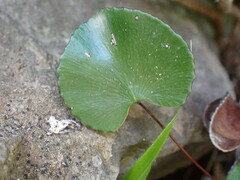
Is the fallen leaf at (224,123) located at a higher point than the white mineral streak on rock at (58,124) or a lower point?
higher

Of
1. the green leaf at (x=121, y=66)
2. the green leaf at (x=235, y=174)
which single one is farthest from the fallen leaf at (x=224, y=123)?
the green leaf at (x=121, y=66)

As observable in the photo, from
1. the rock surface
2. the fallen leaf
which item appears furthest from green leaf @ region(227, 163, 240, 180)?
the rock surface

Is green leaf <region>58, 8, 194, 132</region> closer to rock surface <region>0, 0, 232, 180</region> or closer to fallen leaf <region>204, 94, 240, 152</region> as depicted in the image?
rock surface <region>0, 0, 232, 180</region>

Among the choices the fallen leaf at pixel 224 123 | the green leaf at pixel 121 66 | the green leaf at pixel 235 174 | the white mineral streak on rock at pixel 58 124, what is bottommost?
the white mineral streak on rock at pixel 58 124

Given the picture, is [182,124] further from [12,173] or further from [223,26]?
[223,26]

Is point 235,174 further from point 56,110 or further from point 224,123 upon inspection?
point 56,110

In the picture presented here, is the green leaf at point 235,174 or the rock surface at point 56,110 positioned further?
the green leaf at point 235,174

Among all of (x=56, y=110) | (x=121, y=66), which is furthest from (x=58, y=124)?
(x=121, y=66)

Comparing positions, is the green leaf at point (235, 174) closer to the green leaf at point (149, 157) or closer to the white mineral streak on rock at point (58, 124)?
the green leaf at point (149, 157)
